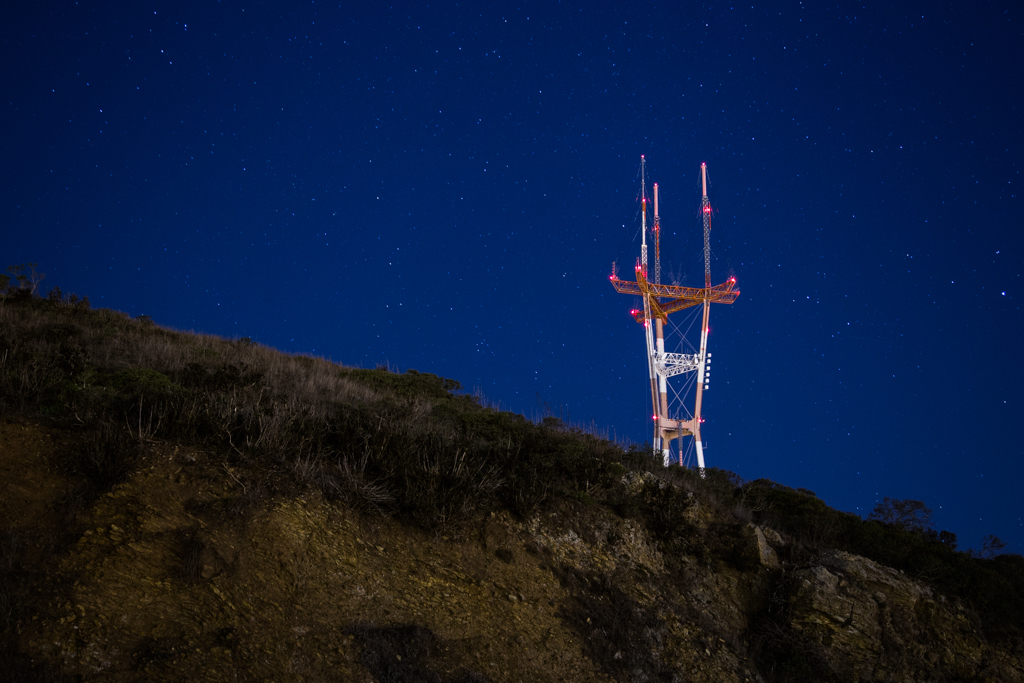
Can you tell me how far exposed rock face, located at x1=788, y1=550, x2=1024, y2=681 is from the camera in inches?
264

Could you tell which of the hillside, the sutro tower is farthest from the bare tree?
the sutro tower

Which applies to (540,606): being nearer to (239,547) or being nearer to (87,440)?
(239,547)

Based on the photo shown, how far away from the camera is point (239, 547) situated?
4.55m

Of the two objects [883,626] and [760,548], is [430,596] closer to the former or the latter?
[760,548]

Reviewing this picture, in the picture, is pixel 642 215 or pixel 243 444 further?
pixel 642 215

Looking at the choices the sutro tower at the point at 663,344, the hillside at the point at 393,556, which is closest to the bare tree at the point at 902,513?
the hillside at the point at 393,556

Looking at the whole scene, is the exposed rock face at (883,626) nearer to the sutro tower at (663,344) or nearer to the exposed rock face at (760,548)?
the exposed rock face at (760,548)

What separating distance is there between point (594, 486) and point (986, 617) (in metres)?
6.03

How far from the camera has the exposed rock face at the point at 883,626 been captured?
6.70m

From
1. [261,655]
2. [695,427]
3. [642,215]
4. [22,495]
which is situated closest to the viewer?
[261,655]

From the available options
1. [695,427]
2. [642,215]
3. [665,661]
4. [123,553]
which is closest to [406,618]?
[123,553]

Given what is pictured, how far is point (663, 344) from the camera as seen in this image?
2416 centimetres

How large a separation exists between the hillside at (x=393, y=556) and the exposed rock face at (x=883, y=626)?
3 cm

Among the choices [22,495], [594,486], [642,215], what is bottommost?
[22,495]
